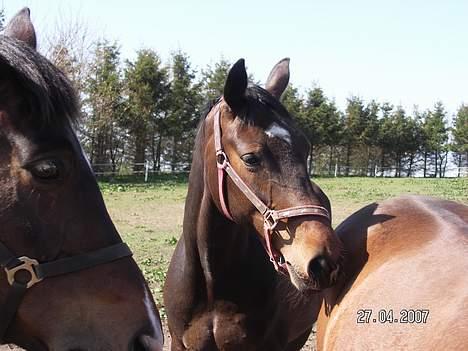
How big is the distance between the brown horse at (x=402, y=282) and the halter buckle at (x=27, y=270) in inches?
50.2

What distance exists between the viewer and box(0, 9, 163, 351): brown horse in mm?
1540

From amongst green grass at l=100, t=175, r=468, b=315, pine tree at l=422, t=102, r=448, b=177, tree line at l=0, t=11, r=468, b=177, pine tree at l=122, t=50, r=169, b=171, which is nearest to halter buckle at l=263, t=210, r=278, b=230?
green grass at l=100, t=175, r=468, b=315

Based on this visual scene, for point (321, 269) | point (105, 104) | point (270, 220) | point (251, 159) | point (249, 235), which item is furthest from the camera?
point (105, 104)

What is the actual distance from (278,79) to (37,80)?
7.12ft

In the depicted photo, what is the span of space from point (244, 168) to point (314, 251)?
66 centimetres

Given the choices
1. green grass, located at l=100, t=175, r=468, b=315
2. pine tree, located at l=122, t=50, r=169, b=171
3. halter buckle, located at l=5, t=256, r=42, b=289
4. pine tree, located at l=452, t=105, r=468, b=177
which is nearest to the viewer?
halter buckle, located at l=5, t=256, r=42, b=289

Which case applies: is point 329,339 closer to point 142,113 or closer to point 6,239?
point 6,239

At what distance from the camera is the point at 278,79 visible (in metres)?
3.51

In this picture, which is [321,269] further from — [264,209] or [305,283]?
[264,209]

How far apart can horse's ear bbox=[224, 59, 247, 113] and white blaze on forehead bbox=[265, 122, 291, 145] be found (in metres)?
0.26

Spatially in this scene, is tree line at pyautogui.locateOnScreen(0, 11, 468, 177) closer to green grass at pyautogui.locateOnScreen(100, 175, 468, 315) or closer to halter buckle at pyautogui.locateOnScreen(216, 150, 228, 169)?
green grass at pyautogui.locateOnScreen(100, 175, 468, 315)

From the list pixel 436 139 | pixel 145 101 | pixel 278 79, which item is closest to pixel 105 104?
pixel 145 101

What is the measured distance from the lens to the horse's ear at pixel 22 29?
1.99 meters

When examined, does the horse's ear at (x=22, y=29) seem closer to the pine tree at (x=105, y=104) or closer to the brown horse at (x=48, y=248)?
the brown horse at (x=48, y=248)
